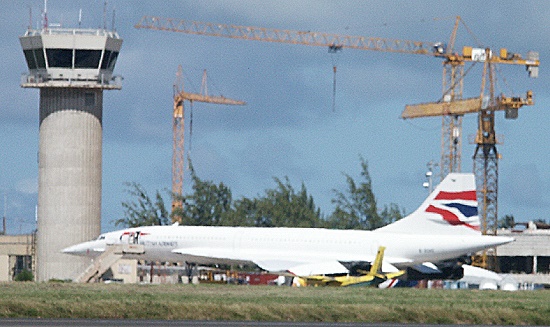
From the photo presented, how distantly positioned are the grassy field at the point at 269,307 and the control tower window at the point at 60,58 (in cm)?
4996

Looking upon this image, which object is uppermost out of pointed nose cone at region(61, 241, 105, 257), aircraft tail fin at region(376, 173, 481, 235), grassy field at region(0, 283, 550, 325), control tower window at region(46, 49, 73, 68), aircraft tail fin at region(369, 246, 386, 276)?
control tower window at region(46, 49, 73, 68)

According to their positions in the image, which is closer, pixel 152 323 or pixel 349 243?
pixel 152 323

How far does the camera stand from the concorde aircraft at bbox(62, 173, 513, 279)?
90062 mm

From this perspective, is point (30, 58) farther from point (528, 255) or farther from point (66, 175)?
point (528, 255)

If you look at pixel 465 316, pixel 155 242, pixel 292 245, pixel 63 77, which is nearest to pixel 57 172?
pixel 63 77

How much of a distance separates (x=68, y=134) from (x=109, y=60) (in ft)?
25.9

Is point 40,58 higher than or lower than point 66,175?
higher

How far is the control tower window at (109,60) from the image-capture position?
11723 centimetres

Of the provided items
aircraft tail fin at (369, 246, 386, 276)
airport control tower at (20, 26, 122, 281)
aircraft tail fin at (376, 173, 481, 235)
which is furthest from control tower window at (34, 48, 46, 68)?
aircraft tail fin at (369, 246, 386, 276)

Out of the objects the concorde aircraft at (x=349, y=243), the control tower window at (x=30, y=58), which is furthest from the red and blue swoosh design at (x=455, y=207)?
the control tower window at (x=30, y=58)

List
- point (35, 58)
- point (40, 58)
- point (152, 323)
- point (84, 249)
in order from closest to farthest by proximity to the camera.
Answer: point (152, 323) → point (84, 249) → point (40, 58) → point (35, 58)

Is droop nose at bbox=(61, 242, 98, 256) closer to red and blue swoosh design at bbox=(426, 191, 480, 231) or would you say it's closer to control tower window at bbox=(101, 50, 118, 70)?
control tower window at bbox=(101, 50, 118, 70)

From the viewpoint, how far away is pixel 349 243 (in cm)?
9100

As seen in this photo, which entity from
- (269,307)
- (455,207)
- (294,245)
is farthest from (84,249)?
(269,307)
